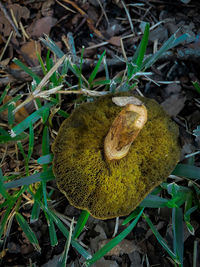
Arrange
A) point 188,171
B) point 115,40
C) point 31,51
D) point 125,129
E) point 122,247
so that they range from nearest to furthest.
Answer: point 125,129 < point 188,171 < point 122,247 < point 31,51 < point 115,40

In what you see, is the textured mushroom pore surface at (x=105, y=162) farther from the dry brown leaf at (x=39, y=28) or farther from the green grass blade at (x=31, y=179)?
the dry brown leaf at (x=39, y=28)

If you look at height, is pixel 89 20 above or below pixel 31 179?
above

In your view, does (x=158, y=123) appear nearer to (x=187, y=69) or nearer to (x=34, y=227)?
(x=187, y=69)

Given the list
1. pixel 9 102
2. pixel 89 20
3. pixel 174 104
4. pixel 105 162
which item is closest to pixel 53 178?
pixel 105 162

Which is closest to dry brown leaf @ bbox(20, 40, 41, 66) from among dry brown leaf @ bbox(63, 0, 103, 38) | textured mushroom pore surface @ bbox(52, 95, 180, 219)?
dry brown leaf @ bbox(63, 0, 103, 38)

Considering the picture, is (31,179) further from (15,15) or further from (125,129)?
(15,15)

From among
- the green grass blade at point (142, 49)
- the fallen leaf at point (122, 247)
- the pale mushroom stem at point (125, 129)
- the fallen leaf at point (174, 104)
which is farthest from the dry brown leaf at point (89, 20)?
the fallen leaf at point (122, 247)
